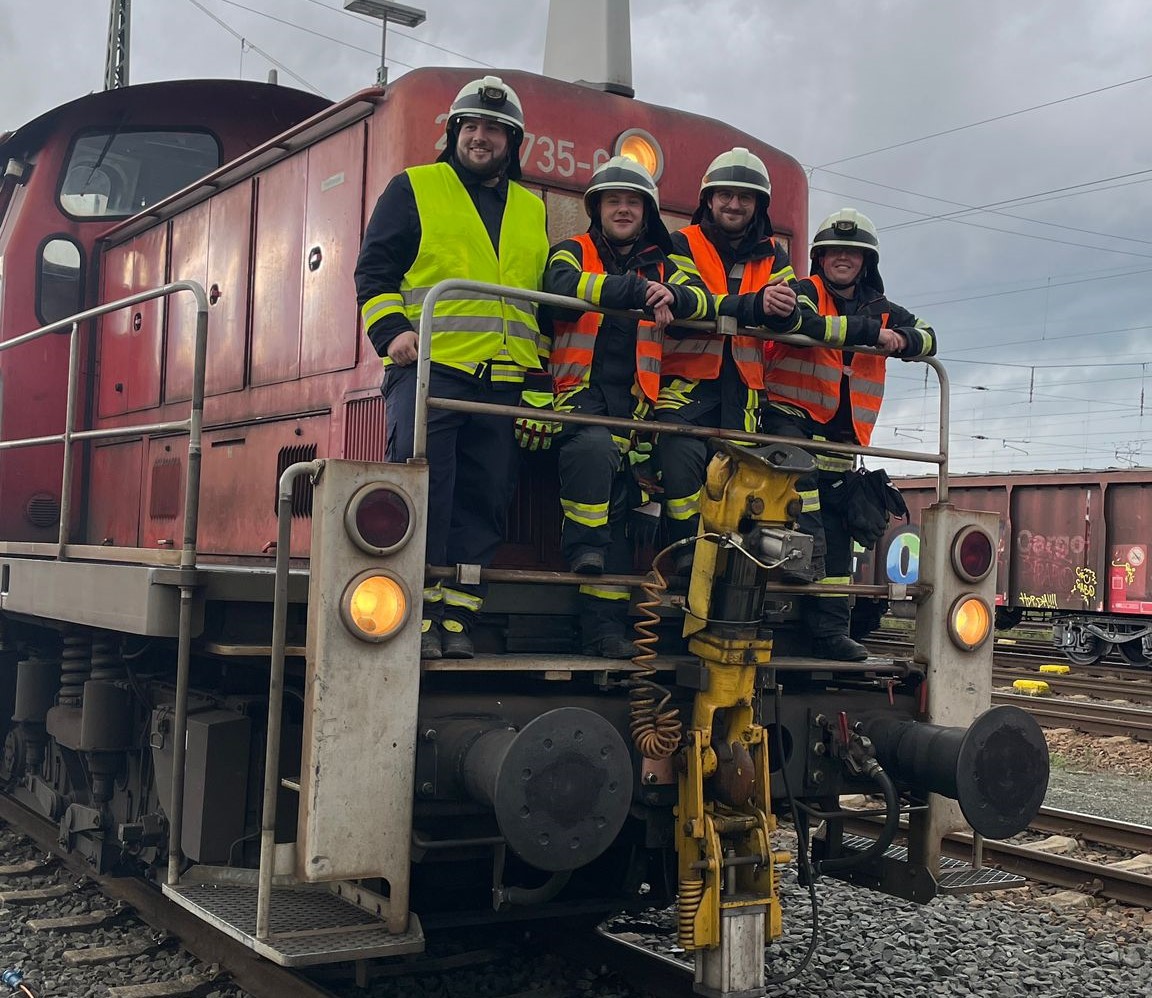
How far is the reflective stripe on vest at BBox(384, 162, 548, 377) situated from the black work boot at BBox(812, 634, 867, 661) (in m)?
1.47

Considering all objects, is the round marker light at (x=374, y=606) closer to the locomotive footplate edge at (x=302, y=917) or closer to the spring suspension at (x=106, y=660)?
the locomotive footplate edge at (x=302, y=917)

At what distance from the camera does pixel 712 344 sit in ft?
13.6

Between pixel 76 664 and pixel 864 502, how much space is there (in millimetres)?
3137

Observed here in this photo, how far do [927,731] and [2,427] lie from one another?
4937mm

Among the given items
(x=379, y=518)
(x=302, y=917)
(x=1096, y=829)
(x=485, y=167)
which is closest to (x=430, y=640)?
(x=379, y=518)

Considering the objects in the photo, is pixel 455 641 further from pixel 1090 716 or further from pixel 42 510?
pixel 1090 716

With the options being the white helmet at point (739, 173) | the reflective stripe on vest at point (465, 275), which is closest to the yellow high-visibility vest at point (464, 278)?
the reflective stripe on vest at point (465, 275)

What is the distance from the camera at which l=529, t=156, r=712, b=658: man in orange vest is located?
12.3 feet

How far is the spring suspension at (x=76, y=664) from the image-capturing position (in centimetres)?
484

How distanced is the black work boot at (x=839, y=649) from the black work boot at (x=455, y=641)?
1456 millimetres

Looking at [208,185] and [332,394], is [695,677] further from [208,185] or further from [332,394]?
[208,185]

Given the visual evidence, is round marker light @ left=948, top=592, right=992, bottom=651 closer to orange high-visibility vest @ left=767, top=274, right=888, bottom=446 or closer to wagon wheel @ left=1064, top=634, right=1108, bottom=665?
orange high-visibility vest @ left=767, top=274, right=888, bottom=446

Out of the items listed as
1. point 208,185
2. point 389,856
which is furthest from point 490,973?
point 208,185

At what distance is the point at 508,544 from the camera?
4262 millimetres
